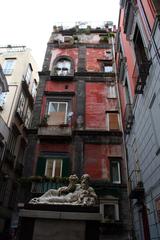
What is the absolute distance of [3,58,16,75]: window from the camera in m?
23.1

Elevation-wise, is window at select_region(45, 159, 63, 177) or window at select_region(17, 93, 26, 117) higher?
window at select_region(17, 93, 26, 117)

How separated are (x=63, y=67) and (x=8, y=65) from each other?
6.57 meters

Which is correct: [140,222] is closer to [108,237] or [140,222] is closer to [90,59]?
[108,237]

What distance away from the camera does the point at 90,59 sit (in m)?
22.1

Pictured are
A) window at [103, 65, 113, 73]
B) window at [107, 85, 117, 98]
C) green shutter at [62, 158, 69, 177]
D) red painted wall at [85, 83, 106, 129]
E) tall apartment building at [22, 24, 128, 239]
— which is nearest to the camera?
tall apartment building at [22, 24, 128, 239]

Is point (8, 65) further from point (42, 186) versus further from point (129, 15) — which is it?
point (42, 186)

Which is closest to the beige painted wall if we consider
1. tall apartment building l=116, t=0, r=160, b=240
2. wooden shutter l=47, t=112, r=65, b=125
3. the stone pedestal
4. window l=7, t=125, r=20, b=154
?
window l=7, t=125, r=20, b=154

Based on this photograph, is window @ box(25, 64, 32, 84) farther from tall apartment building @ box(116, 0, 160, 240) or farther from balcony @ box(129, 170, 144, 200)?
balcony @ box(129, 170, 144, 200)

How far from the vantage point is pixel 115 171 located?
595 inches

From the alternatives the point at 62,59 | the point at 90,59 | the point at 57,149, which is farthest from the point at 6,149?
the point at 90,59

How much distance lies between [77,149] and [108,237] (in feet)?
18.9

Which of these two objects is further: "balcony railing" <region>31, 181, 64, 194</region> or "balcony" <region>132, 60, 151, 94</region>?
"balcony railing" <region>31, 181, 64, 194</region>

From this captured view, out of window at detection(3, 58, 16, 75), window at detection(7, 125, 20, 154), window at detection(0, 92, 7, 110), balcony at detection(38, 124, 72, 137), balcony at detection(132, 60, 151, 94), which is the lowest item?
balcony at detection(132, 60, 151, 94)

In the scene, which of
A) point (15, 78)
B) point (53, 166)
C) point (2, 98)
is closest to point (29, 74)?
point (15, 78)
